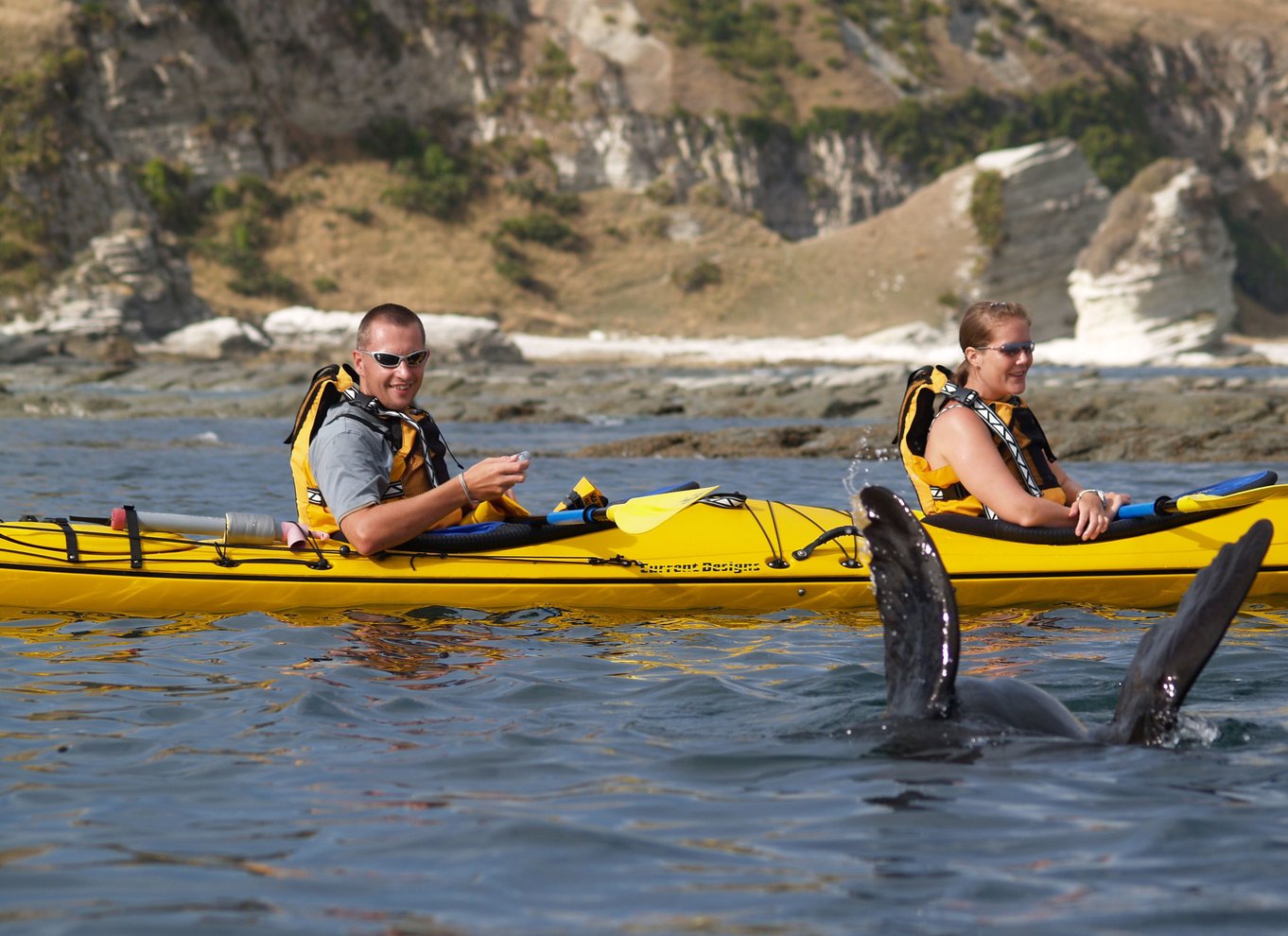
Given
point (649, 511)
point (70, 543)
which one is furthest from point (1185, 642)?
point (70, 543)

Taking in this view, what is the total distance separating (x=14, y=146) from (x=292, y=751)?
51593mm

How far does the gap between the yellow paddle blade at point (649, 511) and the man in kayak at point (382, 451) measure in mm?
633

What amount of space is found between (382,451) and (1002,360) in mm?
2460

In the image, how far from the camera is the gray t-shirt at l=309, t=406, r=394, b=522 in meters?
5.59

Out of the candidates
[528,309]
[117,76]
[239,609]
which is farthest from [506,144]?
[239,609]

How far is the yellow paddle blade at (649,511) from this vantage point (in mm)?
6141

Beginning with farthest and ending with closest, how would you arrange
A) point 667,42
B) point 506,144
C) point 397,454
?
point 667,42, point 506,144, point 397,454

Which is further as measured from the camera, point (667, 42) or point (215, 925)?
point (667, 42)

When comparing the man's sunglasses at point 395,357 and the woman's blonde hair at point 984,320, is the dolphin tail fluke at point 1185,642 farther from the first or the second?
the man's sunglasses at point 395,357

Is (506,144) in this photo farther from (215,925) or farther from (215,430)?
(215,925)

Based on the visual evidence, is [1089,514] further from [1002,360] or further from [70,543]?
[70,543]

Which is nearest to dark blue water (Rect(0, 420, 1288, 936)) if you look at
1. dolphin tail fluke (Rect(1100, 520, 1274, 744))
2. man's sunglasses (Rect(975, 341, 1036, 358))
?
dolphin tail fluke (Rect(1100, 520, 1274, 744))

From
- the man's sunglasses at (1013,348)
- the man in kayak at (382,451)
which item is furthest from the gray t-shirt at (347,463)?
the man's sunglasses at (1013,348)

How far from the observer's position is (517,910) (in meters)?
2.82
